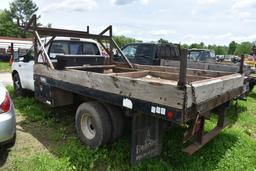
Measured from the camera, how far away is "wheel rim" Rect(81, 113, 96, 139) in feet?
14.0

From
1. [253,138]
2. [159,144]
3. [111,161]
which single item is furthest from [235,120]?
[111,161]

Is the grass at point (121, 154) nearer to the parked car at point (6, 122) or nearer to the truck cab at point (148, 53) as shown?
the parked car at point (6, 122)

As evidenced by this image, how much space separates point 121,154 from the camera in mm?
3973

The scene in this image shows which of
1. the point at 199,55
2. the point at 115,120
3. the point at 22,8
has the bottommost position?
the point at 115,120

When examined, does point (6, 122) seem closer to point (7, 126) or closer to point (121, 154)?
point (7, 126)

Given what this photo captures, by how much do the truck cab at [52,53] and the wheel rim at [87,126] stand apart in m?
2.05

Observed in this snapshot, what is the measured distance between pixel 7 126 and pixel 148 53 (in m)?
6.29

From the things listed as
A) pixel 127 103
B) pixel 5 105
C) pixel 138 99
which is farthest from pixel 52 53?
pixel 138 99

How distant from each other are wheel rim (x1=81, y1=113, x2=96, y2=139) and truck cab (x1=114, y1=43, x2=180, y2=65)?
465 centimetres

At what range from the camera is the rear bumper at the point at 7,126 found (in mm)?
3480

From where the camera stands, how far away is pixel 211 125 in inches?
213

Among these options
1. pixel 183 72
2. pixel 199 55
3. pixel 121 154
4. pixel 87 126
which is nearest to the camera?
pixel 183 72

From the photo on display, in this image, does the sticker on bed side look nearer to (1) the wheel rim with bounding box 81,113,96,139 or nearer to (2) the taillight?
(1) the wheel rim with bounding box 81,113,96,139

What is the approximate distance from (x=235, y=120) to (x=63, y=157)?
4.30 metres
